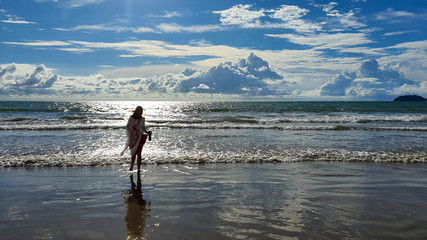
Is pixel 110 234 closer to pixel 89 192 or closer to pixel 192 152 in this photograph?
pixel 89 192

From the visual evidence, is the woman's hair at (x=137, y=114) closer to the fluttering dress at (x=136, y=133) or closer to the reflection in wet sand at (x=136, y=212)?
the fluttering dress at (x=136, y=133)

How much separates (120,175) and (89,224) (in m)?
3.73

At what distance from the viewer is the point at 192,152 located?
1235 cm

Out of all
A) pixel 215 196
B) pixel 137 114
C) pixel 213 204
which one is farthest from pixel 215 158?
pixel 213 204

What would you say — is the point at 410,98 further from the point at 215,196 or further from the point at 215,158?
the point at 215,196

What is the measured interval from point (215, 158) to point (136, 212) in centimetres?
578

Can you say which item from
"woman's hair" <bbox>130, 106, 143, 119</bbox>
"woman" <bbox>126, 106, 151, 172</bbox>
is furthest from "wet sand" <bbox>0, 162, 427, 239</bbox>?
"woman's hair" <bbox>130, 106, 143, 119</bbox>

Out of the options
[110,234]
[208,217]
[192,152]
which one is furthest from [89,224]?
[192,152]

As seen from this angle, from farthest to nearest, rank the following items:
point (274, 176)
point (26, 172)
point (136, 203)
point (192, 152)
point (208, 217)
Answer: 1. point (192, 152)
2. point (26, 172)
3. point (274, 176)
4. point (136, 203)
5. point (208, 217)

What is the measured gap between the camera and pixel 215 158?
10.9 metres

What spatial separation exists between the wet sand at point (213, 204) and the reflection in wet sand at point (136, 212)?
2cm

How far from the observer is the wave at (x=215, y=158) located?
1005 centimetres

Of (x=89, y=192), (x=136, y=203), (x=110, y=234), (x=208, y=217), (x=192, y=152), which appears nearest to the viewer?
(x=110, y=234)

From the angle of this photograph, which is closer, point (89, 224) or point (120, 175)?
point (89, 224)
